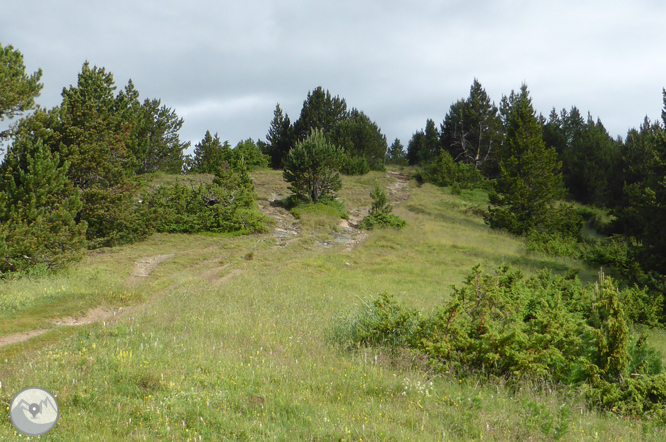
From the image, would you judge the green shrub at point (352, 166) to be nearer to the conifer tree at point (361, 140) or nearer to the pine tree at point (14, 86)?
the conifer tree at point (361, 140)

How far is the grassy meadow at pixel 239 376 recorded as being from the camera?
4.43m

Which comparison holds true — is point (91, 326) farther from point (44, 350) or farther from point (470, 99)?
point (470, 99)

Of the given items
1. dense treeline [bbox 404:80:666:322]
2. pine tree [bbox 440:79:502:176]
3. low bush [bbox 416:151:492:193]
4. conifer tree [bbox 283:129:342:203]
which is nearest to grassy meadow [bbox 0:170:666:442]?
dense treeline [bbox 404:80:666:322]

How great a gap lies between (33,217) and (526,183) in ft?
93.9

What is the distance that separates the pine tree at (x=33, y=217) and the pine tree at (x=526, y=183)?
82.8 feet

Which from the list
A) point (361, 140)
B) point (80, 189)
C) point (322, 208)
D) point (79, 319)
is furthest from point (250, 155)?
point (79, 319)

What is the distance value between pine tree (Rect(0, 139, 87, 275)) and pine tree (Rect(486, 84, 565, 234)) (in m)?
25.2

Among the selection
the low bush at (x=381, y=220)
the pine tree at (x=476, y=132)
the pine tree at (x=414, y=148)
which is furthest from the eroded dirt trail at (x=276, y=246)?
the pine tree at (x=414, y=148)

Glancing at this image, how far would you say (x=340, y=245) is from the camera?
22719 millimetres

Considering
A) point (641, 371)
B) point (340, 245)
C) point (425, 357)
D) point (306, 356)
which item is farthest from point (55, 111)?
point (641, 371)

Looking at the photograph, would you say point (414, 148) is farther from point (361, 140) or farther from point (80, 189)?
point (80, 189)

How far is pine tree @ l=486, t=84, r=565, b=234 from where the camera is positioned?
3008cm

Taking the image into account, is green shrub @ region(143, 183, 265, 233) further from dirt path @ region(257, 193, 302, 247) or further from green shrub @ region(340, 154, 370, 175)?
green shrub @ region(340, 154, 370, 175)

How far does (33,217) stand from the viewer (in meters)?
15.0
